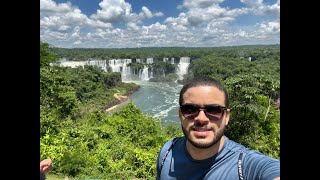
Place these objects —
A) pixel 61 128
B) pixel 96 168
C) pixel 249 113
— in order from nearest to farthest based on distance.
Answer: pixel 96 168 < pixel 61 128 < pixel 249 113

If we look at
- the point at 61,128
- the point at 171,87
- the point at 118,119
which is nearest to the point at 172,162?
the point at 61,128

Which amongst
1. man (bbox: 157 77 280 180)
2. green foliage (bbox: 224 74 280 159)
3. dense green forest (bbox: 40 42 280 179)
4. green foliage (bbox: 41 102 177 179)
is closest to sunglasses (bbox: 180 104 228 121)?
man (bbox: 157 77 280 180)

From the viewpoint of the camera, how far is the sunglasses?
39.3 inches

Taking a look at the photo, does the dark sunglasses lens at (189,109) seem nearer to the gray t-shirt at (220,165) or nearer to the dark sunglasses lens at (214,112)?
the dark sunglasses lens at (214,112)

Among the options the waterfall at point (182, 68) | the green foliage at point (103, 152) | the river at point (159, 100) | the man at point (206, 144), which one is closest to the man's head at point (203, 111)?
the man at point (206, 144)

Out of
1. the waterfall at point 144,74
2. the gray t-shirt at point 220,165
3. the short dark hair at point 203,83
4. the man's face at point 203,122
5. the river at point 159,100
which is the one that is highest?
the waterfall at point 144,74

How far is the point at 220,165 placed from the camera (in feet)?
3.20

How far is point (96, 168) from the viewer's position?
24.0 ft

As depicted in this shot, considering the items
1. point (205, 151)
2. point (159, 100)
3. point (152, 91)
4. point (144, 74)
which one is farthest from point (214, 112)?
point (144, 74)

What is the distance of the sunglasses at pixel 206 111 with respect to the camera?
999 millimetres

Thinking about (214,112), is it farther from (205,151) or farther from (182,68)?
(182,68)

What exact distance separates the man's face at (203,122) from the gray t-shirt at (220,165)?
0.06m
